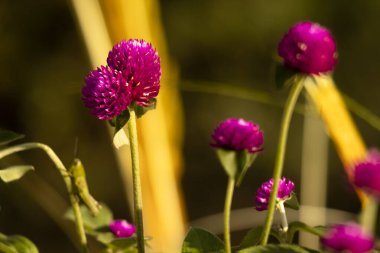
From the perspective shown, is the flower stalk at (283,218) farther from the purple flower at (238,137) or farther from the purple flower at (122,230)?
the purple flower at (122,230)

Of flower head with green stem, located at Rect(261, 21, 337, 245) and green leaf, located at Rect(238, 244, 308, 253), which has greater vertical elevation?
flower head with green stem, located at Rect(261, 21, 337, 245)

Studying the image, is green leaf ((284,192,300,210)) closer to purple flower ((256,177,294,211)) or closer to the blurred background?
purple flower ((256,177,294,211))

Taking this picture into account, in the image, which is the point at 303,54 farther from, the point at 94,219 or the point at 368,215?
the point at 94,219

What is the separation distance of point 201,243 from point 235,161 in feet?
0.24

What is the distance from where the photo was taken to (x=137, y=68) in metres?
0.56

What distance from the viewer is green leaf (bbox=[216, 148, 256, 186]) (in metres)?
0.47

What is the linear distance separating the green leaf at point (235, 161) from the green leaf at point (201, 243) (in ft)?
0.19

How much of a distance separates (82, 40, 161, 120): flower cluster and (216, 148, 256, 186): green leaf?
0.09m

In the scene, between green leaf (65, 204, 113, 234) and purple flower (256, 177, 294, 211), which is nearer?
purple flower (256, 177, 294, 211)

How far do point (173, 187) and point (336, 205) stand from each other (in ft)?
9.72

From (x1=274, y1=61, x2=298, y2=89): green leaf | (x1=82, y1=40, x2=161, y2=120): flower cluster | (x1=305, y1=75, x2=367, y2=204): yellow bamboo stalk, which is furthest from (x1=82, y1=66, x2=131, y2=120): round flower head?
(x1=305, y1=75, x2=367, y2=204): yellow bamboo stalk

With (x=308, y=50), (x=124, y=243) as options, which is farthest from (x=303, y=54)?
(x=124, y=243)

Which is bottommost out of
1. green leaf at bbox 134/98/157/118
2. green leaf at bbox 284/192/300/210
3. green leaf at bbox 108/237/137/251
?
green leaf at bbox 108/237/137/251

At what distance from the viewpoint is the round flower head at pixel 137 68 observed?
0.55m
